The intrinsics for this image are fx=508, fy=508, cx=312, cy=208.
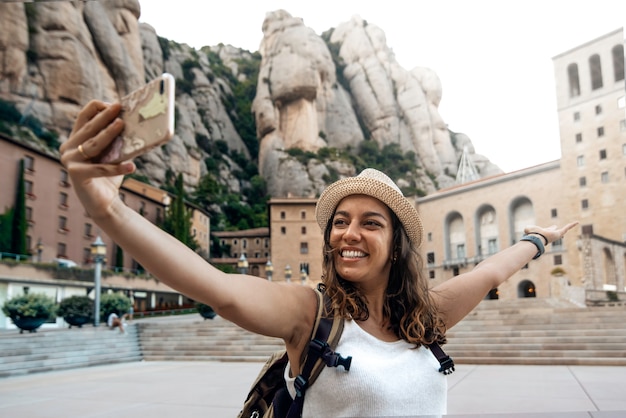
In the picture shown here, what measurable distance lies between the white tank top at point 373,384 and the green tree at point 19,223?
27.7 metres

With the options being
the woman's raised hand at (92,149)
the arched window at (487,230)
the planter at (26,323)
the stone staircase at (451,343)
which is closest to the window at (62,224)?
the stone staircase at (451,343)

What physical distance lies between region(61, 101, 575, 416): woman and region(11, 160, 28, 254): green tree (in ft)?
90.3

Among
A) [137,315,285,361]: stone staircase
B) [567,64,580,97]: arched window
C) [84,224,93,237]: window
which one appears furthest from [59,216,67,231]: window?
[567,64,580,97]: arched window

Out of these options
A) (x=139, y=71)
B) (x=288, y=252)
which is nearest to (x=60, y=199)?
(x=288, y=252)

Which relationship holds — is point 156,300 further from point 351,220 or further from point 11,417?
point 351,220

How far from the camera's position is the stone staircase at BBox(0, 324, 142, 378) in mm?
9893

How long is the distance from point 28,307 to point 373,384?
44.6 ft

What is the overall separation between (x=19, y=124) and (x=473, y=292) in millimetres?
41483

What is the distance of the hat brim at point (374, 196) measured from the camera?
1416 millimetres

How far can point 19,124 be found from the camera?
120 feet

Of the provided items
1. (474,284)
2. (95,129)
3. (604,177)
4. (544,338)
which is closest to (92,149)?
(95,129)

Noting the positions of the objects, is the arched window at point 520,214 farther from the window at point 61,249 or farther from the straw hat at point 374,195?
the straw hat at point 374,195

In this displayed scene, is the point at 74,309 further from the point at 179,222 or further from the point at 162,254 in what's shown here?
the point at 179,222

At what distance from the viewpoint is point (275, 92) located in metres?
55.8
